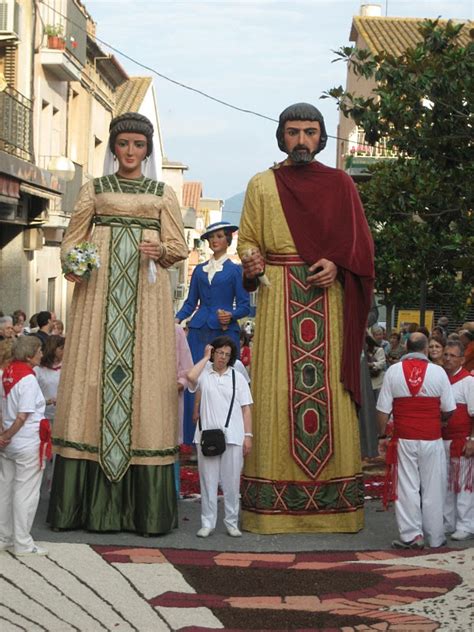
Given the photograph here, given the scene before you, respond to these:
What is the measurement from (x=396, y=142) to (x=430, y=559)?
7.29 m

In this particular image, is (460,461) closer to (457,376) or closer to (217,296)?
(457,376)

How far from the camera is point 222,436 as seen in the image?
9.03 meters

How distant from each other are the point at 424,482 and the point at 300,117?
2.62 meters

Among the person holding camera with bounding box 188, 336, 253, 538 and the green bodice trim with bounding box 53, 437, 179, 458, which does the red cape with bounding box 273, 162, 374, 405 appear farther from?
the green bodice trim with bounding box 53, 437, 179, 458

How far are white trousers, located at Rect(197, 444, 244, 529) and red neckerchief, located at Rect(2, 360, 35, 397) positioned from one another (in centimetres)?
→ 144

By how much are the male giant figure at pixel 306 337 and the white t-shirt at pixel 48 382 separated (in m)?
2.04

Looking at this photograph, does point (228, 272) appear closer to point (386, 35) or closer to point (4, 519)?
point (4, 519)

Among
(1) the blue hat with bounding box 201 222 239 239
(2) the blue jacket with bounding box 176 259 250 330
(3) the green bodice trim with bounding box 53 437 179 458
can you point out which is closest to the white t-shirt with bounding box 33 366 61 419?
(2) the blue jacket with bounding box 176 259 250 330

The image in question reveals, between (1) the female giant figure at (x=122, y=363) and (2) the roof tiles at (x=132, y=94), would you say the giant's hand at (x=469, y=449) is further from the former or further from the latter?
(2) the roof tiles at (x=132, y=94)

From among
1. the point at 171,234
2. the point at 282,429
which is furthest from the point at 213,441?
the point at 171,234

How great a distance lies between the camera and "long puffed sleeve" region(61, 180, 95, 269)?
927 centimetres

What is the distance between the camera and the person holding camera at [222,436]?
9047 mm

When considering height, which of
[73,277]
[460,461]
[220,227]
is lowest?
[460,461]

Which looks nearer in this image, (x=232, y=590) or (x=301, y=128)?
(x=232, y=590)
